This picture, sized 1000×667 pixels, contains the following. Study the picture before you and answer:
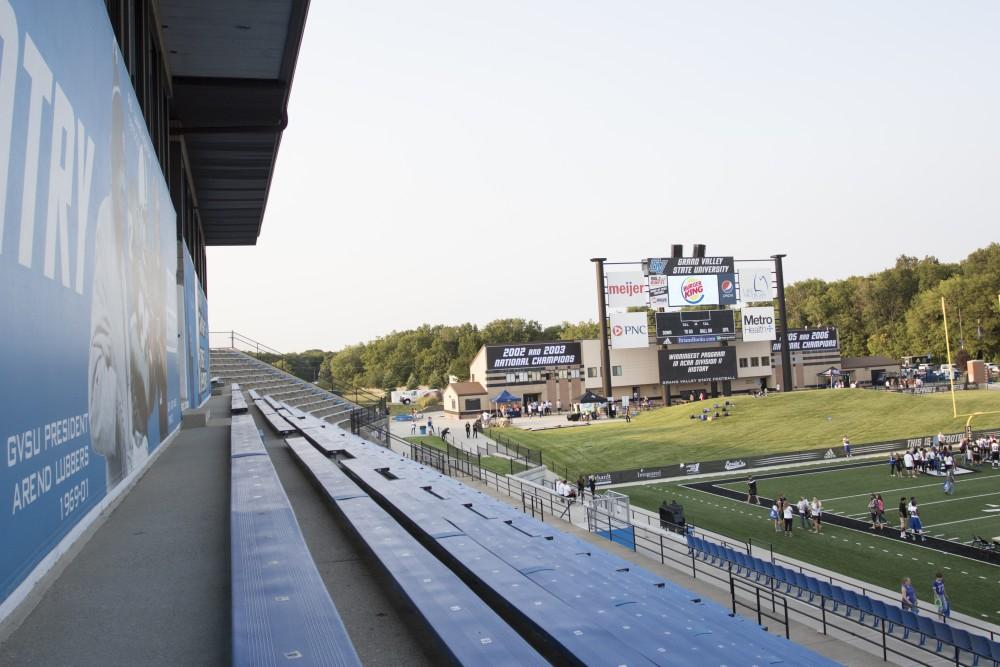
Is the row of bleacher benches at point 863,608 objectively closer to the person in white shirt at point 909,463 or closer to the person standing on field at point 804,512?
the person standing on field at point 804,512

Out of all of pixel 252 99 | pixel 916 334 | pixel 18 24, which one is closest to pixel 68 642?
pixel 18 24

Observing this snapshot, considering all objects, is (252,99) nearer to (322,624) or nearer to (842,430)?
(322,624)

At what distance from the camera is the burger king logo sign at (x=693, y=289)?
199ft

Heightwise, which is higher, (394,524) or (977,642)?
(394,524)

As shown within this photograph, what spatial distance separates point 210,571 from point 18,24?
10.9ft

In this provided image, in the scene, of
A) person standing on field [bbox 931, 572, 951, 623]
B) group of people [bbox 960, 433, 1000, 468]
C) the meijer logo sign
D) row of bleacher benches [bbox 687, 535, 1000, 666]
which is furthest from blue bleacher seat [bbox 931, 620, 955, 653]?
the meijer logo sign

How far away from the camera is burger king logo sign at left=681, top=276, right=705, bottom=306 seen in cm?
6062

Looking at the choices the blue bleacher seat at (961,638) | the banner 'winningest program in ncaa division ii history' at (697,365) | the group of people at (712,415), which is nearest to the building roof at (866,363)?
the banner 'winningest program in ncaa division ii history' at (697,365)

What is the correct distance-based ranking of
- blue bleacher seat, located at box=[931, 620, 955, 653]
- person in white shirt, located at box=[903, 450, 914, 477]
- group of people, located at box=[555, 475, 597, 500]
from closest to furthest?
blue bleacher seat, located at box=[931, 620, 955, 653] → group of people, located at box=[555, 475, 597, 500] → person in white shirt, located at box=[903, 450, 914, 477]

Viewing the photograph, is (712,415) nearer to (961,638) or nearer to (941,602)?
(941,602)

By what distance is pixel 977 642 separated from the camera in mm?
10258

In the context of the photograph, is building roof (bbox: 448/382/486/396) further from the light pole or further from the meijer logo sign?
the meijer logo sign

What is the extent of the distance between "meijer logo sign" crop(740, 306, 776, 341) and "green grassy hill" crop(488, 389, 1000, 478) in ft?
37.2

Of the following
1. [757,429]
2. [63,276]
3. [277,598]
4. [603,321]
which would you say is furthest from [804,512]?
[603,321]
